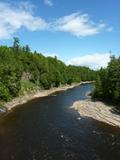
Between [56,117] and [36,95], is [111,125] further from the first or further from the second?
[36,95]

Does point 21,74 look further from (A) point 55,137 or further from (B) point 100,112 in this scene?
(A) point 55,137

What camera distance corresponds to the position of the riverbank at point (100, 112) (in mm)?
77494

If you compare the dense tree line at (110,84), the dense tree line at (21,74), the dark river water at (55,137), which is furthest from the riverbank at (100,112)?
the dense tree line at (21,74)

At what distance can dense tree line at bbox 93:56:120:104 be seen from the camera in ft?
316

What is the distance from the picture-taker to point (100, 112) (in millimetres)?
87188

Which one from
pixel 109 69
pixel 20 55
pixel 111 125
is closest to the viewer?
pixel 111 125

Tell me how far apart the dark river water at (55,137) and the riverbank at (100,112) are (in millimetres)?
2600

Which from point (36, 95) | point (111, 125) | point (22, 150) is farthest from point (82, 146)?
point (36, 95)

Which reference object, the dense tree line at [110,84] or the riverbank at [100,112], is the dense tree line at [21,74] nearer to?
Result: the riverbank at [100,112]

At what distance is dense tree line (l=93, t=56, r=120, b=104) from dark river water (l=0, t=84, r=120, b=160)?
53.5 feet

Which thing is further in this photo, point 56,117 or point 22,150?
point 56,117

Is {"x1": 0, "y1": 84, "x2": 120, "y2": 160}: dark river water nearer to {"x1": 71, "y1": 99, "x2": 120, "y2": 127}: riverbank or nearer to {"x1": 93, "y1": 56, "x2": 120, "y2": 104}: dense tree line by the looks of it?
{"x1": 71, "y1": 99, "x2": 120, "y2": 127}: riverbank

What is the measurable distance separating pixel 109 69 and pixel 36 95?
4063 cm

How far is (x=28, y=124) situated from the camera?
7475cm
